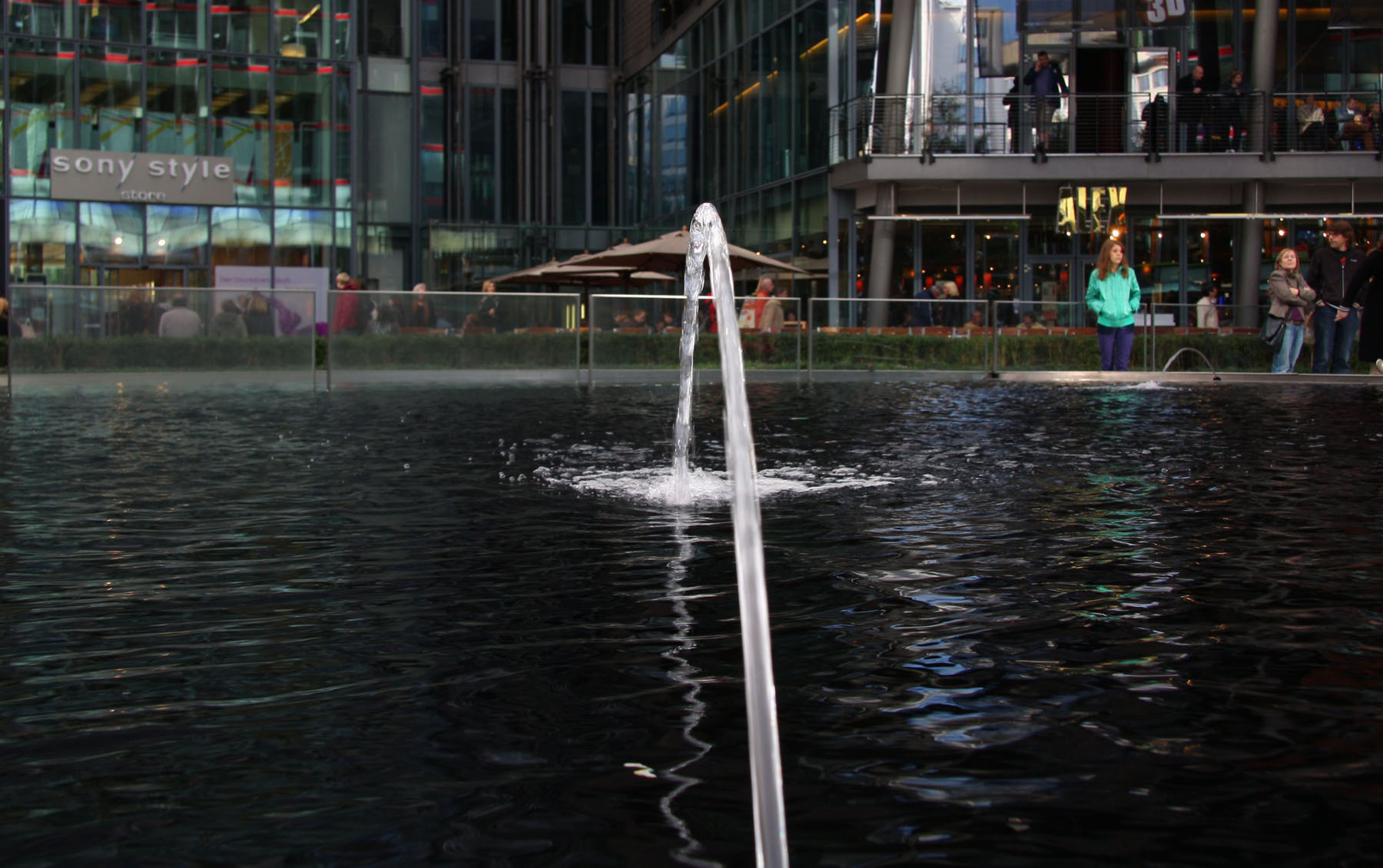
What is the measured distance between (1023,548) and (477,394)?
13.3 meters

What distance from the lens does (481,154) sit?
146 feet

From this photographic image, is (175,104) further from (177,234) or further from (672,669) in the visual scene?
(672,669)

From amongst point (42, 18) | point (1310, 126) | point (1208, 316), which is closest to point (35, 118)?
point (42, 18)

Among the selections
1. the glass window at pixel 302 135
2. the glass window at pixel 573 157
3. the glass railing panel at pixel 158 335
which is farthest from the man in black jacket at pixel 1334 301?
the glass window at pixel 573 157

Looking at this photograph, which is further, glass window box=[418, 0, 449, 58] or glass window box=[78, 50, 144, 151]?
glass window box=[418, 0, 449, 58]

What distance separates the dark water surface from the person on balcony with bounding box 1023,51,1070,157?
22.3m

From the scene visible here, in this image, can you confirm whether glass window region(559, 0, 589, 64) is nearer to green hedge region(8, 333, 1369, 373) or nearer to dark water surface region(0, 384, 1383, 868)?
green hedge region(8, 333, 1369, 373)

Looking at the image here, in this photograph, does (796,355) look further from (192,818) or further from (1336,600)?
(192,818)

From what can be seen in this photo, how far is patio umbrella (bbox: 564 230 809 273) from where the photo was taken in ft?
83.9

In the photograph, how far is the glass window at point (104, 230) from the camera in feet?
112

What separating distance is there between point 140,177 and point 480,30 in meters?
13.4

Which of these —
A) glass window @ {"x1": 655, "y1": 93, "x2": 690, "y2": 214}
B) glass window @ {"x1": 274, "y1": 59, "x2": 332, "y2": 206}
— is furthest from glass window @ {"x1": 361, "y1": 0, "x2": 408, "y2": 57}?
glass window @ {"x1": 274, "y1": 59, "x2": 332, "y2": 206}

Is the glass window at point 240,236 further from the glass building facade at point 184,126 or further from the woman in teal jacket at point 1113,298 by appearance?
the woman in teal jacket at point 1113,298

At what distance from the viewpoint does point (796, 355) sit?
75.8 ft
